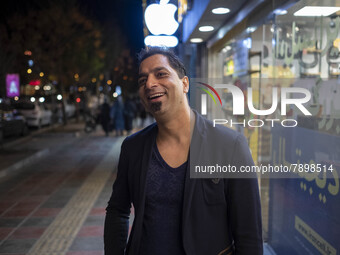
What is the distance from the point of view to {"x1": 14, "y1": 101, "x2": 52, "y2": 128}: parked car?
22.5 metres

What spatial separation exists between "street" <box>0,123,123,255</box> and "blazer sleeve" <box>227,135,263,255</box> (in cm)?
306

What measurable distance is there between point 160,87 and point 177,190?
502mm

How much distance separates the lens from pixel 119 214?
216cm

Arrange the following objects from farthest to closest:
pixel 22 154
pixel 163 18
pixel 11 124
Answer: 1. pixel 11 124
2. pixel 22 154
3. pixel 163 18

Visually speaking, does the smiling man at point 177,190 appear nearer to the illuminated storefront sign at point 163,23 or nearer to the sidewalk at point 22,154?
the sidewalk at point 22,154

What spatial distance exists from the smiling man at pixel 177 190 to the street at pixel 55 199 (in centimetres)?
287

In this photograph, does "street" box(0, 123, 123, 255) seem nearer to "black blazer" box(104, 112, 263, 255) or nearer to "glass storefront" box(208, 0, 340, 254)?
"glass storefront" box(208, 0, 340, 254)

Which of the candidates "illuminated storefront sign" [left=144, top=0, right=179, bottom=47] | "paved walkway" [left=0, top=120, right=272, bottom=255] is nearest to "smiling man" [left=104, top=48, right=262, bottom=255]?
"paved walkway" [left=0, top=120, right=272, bottom=255]

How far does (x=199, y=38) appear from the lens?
9.48 m

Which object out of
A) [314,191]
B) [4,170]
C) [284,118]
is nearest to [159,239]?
[314,191]

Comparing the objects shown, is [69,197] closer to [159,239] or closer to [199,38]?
[199,38]

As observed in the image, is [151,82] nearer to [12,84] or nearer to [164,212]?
[164,212]

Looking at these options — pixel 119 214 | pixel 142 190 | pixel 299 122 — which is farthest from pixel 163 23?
pixel 142 190

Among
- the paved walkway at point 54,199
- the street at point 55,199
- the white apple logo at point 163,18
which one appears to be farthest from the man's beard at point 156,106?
the white apple logo at point 163,18
